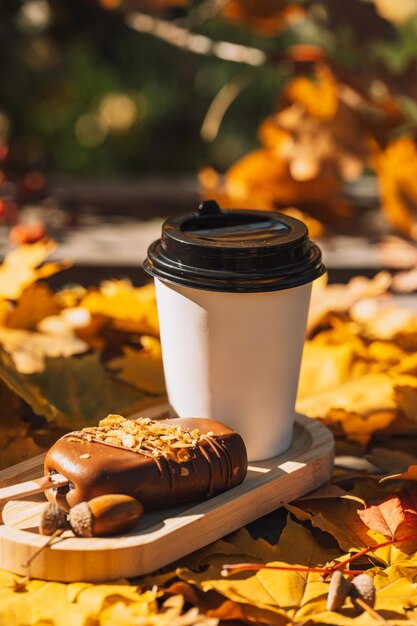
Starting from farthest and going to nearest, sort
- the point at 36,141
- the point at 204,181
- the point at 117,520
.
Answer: the point at 36,141 → the point at 204,181 → the point at 117,520

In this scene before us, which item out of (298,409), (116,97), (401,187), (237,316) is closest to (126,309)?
(298,409)

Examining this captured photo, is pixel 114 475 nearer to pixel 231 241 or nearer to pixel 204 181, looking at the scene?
pixel 231 241

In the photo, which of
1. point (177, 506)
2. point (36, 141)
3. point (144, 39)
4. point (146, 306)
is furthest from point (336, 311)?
point (144, 39)

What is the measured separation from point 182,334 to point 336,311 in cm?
42

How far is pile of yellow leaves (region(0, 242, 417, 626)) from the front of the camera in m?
0.65

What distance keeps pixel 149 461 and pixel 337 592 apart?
6.5 inches

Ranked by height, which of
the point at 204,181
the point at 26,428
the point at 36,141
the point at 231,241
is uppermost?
the point at 231,241

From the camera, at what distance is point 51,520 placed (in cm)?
68

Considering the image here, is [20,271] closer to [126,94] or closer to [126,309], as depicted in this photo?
[126,309]

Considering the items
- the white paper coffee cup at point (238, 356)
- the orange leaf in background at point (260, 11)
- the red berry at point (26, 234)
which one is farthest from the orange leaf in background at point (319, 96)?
the white paper coffee cup at point (238, 356)

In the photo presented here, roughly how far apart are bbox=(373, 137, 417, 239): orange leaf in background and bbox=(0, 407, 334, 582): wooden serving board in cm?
62

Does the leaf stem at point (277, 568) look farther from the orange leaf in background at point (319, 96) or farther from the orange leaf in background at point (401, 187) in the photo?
the orange leaf in background at point (319, 96)

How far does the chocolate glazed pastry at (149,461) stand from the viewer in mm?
684

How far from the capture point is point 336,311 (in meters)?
1.16
